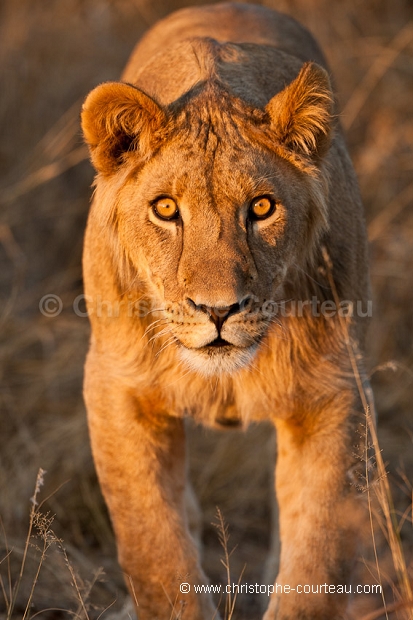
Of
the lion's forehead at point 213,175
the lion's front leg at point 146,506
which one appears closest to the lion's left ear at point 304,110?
the lion's forehead at point 213,175

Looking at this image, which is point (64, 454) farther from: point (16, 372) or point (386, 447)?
point (386, 447)

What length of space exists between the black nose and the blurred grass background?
0.99 meters

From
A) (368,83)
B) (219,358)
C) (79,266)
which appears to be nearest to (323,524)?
(219,358)

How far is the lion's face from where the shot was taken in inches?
119

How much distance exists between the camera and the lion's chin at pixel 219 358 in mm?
3094

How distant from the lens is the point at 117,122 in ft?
10.7

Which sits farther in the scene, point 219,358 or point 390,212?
point 390,212

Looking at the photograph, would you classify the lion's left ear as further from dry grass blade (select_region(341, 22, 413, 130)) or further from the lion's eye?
dry grass blade (select_region(341, 22, 413, 130))

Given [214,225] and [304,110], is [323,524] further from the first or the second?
[304,110]

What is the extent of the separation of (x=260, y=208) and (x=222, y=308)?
42cm

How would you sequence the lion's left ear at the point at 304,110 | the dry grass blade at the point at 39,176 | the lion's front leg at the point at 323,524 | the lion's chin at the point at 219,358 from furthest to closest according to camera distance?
the dry grass blade at the point at 39,176, the lion's front leg at the point at 323,524, the lion's left ear at the point at 304,110, the lion's chin at the point at 219,358

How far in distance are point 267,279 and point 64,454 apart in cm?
255

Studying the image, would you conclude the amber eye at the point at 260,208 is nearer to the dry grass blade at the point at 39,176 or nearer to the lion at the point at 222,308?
the lion at the point at 222,308

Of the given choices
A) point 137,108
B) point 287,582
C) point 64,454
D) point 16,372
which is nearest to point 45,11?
point 16,372
